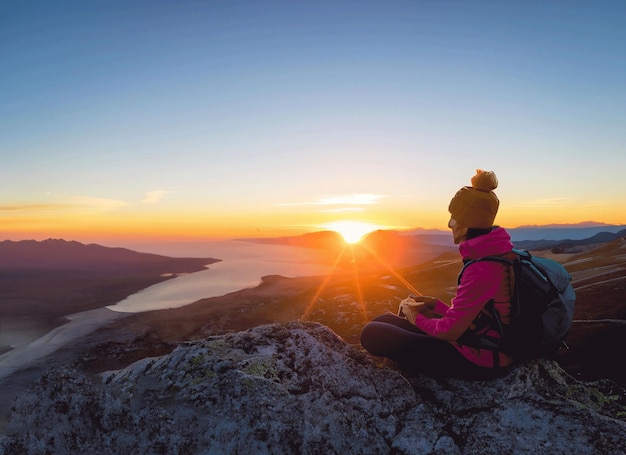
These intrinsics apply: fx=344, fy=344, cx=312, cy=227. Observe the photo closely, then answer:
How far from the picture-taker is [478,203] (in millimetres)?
4184

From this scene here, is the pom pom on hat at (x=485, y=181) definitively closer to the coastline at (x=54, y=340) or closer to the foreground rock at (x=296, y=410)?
the foreground rock at (x=296, y=410)

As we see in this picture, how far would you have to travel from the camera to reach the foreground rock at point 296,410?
3.37 metres

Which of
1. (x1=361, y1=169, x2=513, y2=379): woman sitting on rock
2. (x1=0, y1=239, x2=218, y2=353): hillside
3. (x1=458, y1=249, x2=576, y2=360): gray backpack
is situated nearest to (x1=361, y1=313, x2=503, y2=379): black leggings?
(x1=361, y1=169, x2=513, y2=379): woman sitting on rock

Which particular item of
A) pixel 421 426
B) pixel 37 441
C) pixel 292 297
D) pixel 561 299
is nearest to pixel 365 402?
pixel 421 426

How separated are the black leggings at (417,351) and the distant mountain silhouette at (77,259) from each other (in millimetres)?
74914

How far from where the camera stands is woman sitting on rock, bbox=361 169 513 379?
12.9 ft

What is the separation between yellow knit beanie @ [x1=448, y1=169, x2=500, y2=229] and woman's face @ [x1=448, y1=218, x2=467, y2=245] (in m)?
0.05

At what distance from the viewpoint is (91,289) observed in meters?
44.8

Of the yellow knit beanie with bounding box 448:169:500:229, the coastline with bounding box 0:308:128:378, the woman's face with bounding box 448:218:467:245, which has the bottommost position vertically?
the coastline with bounding box 0:308:128:378

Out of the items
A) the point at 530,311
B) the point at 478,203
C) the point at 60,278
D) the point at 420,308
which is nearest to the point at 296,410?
the point at 420,308

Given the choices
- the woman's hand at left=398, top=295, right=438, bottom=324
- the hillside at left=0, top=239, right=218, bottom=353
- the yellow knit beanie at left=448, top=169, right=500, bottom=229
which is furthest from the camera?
the hillside at left=0, top=239, right=218, bottom=353

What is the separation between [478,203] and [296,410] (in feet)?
10.5

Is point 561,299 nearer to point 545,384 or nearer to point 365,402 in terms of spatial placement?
point 545,384

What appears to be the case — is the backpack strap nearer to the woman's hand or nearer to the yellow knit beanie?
the yellow knit beanie
